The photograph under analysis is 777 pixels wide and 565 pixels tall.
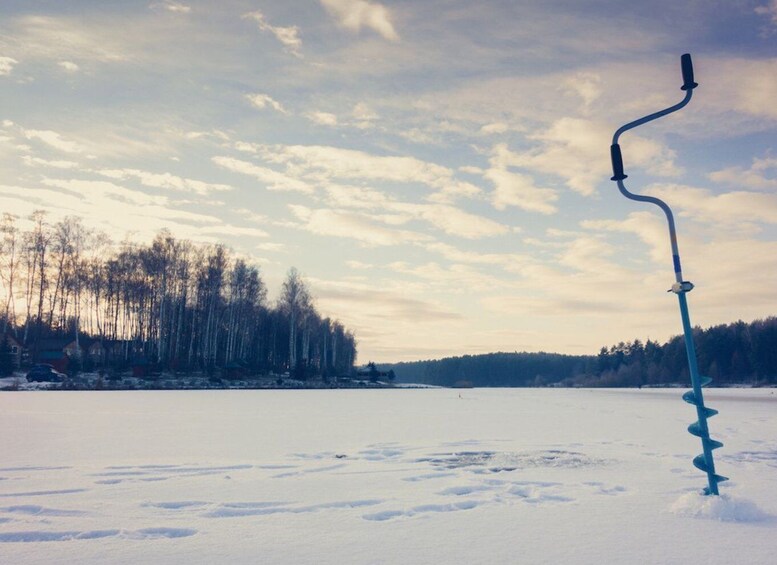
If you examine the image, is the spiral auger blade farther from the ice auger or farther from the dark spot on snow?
the dark spot on snow

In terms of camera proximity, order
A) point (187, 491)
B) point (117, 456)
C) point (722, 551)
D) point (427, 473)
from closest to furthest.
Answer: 1. point (722, 551)
2. point (187, 491)
3. point (427, 473)
4. point (117, 456)

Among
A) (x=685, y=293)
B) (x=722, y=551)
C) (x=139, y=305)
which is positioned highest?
(x=139, y=305)

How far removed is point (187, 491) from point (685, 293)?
5069 millimetres

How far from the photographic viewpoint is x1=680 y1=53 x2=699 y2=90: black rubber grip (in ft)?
16.1

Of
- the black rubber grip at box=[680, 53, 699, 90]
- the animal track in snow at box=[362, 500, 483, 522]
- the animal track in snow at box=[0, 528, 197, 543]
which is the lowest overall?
the animal track in snow at box=[362, 500, 483, 522]

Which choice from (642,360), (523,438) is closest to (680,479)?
(523,438)

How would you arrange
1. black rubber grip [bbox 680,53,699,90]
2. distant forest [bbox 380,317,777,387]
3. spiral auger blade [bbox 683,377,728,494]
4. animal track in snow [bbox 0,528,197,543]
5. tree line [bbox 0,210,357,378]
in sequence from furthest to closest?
1. distant forest [bbox 380,317,777,387]
2. tree line [bbox 0,210,357,378]
3. black rubber grip [bbox 680,53,699,90]
4. spiral auger blade [bbox 683,377,728,494]
5. animal track in snow [bbox 0,528,197,543]

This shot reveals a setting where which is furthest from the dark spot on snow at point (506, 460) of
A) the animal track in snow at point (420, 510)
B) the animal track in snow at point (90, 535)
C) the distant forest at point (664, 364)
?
the distant forest at point (664, 364)

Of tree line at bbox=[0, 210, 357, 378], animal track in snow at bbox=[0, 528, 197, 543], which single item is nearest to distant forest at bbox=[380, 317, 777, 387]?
tree line at bbox=[0, 210, 357, 378]

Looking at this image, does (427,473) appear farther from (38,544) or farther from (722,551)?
(38,544)

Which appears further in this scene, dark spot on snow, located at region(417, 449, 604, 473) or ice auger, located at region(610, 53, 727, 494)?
dark spot on snow, located at region(417, 449, 604, 473)

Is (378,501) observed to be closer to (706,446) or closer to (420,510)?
(420,510)

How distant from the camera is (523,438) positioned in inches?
400

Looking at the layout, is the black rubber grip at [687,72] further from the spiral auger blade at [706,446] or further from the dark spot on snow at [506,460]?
the dark spot on snow at [506,460]
